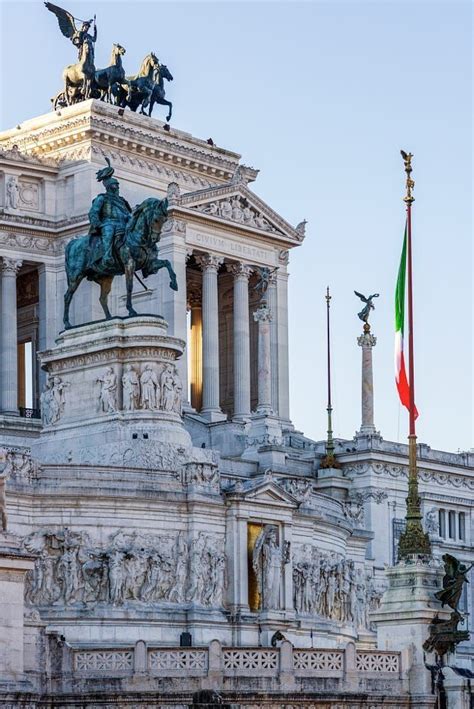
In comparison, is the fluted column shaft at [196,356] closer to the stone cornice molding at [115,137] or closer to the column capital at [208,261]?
the column capital at [208,261]

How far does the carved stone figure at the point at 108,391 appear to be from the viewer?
216ft

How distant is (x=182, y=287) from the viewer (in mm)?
90938

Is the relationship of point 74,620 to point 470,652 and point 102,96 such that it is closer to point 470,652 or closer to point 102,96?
point 470,652

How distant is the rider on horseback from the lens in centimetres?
6769

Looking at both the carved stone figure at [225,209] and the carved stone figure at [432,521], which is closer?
the carved stone figure at [432,521]

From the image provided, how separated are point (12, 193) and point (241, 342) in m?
12.1

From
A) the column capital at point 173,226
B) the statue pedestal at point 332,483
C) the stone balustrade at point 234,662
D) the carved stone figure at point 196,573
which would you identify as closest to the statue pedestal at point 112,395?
the carved stone figure at point 196,573

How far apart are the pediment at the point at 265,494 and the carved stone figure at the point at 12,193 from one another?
34111 mm

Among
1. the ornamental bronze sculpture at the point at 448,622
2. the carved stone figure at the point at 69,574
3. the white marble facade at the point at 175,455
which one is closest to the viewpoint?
the ornamental bronze sculpture at the point at 448,622

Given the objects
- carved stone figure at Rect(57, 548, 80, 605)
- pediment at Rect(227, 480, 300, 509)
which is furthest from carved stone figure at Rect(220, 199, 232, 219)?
carved stone figure at Rect(57, 548, 80, 605)

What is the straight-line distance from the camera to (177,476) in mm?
60094

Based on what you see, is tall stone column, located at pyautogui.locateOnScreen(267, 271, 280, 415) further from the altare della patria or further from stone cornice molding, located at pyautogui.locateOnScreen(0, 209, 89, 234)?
stone cornice molding, located at pyautogui.locateOnScreen(0, 209, 89, 234)

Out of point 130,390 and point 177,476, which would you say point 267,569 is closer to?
point 177,476

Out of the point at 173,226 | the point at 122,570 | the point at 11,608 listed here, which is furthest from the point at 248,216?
the point at 11,608
